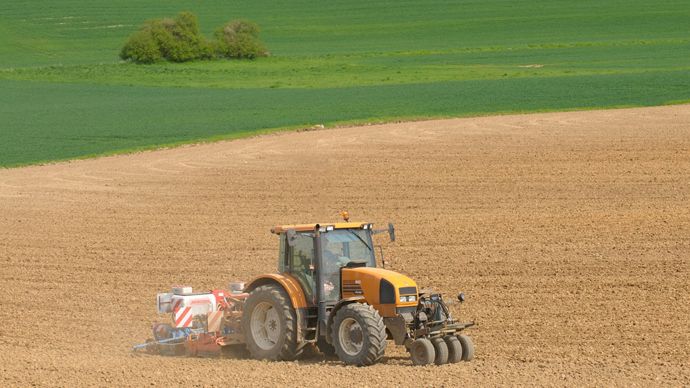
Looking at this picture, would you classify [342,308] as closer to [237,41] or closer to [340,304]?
[340,304]

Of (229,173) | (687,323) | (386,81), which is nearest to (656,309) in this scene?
(687,323)

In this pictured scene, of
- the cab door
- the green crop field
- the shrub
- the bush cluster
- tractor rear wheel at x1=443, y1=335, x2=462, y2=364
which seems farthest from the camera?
the shrub

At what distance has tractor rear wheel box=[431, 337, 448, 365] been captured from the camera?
13.4 m

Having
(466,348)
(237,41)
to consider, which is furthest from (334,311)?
(237,41)

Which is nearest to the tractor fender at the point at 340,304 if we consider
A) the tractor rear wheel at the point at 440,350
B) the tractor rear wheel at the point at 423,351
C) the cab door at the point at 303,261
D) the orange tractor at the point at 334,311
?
the orange tractor at the point at 334,311

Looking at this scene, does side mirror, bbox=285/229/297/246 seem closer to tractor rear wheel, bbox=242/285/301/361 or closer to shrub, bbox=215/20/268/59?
tractor rear wheel, bbox=242/285/301/361

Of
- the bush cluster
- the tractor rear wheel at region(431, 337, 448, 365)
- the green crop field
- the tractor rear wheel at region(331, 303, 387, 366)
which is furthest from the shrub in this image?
the tractor rear wheel at region(431, 337, 448, 365)

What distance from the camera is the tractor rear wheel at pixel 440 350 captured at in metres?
13.4

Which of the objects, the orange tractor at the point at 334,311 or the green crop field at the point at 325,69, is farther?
the green crop field at the point at 325,69

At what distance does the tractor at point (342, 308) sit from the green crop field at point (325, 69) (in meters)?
23.9

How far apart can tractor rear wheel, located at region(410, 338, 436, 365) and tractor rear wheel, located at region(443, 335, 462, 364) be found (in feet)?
0.92

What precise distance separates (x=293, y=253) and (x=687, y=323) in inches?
202

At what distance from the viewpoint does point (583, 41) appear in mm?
78500

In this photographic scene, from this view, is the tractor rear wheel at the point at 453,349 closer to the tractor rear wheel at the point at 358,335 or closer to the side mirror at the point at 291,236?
the tractor rear wheel at the point at 358,335
